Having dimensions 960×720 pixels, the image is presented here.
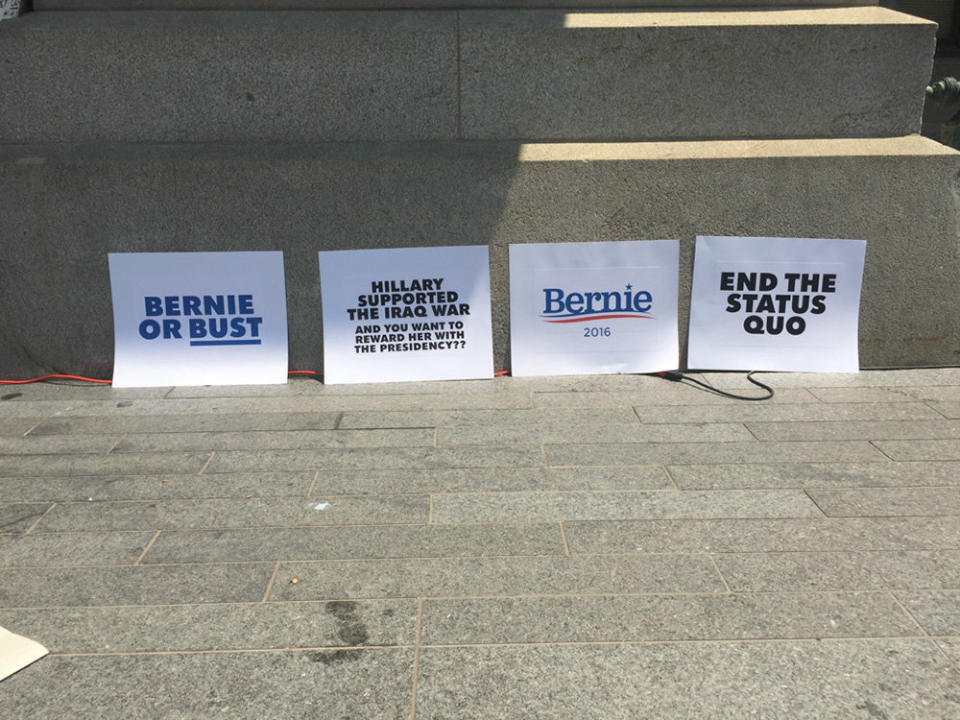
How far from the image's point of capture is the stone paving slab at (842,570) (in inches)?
135

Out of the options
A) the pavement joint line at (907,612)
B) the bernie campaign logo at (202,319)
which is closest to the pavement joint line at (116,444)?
the bernie campaign logo at (202,319)

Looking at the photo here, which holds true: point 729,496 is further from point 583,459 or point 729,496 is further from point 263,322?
point 263,322

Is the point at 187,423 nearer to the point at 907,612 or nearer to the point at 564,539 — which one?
the point at 564,539

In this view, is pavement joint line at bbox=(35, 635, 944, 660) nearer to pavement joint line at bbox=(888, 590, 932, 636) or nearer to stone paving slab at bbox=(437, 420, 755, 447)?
pavement joint line at bbox=(888, 590, 932, 636)

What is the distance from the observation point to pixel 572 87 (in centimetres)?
594

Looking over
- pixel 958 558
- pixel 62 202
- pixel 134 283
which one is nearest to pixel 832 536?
pixel 958 558

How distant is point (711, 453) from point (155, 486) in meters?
2.87

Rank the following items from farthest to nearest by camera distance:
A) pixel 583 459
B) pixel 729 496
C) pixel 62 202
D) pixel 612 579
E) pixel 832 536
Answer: pixel 62 202 < pixel 583 459 < pixel 729 496 < pixel 832 536 < pixel 612 579

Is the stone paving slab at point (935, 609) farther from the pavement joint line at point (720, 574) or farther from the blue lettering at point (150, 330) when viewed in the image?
the blue lettering at point (150, 330)

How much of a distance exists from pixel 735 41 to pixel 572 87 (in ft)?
3.64

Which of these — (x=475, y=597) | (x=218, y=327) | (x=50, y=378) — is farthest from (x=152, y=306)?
(x=475, y=597)

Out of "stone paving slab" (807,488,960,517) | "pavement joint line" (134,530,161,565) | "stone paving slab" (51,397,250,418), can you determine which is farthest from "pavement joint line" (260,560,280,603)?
"stone paving slab" (807,488,960,517)

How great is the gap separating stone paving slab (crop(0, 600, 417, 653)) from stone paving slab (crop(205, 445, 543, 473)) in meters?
1.34

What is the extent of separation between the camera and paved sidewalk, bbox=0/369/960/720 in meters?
2.85
